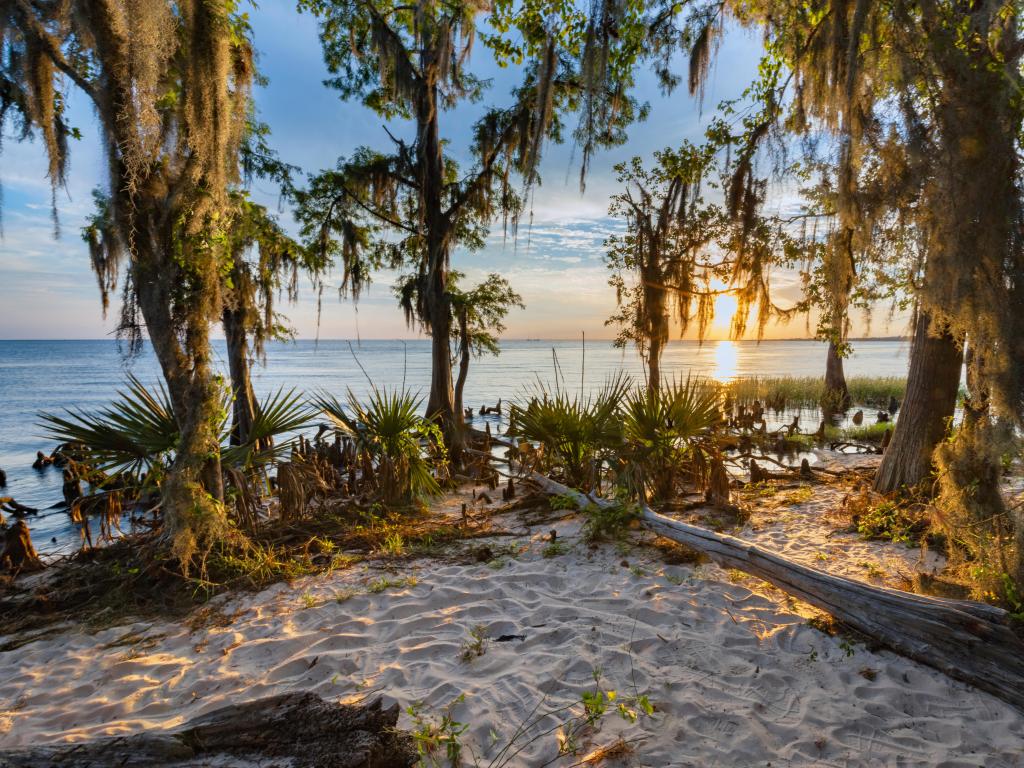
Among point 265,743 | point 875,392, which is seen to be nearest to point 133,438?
point 265,743

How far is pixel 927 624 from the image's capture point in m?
2.80

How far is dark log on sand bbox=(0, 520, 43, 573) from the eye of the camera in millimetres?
4992

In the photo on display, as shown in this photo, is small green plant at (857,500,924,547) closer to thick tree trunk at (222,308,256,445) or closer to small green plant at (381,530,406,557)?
small green plant at (381,530,406,557)

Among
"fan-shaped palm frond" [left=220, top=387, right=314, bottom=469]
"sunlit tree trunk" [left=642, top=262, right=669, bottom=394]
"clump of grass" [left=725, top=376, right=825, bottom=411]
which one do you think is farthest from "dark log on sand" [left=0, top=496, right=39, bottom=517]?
"clump of grass" [left=725, top=376, right=825, bottom=411]

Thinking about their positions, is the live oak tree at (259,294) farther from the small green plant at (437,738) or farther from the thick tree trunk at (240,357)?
the small green plant at (437,738)

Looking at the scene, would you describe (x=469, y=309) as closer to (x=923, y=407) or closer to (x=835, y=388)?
(x=923, y=407)

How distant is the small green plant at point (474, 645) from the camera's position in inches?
118

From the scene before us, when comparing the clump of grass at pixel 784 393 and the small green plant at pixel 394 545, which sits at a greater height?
the clump of grass at pixel 784 393

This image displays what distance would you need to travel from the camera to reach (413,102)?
31.1ft

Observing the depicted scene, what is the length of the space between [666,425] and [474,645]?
3727 mm

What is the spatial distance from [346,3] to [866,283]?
13.2 m

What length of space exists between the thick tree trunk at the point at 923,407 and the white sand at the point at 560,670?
1.96 meters

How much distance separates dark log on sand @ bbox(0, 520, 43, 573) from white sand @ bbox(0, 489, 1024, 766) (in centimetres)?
242

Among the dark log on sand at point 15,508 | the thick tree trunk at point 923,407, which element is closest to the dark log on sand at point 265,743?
the thick tree trunk at point 923,407
